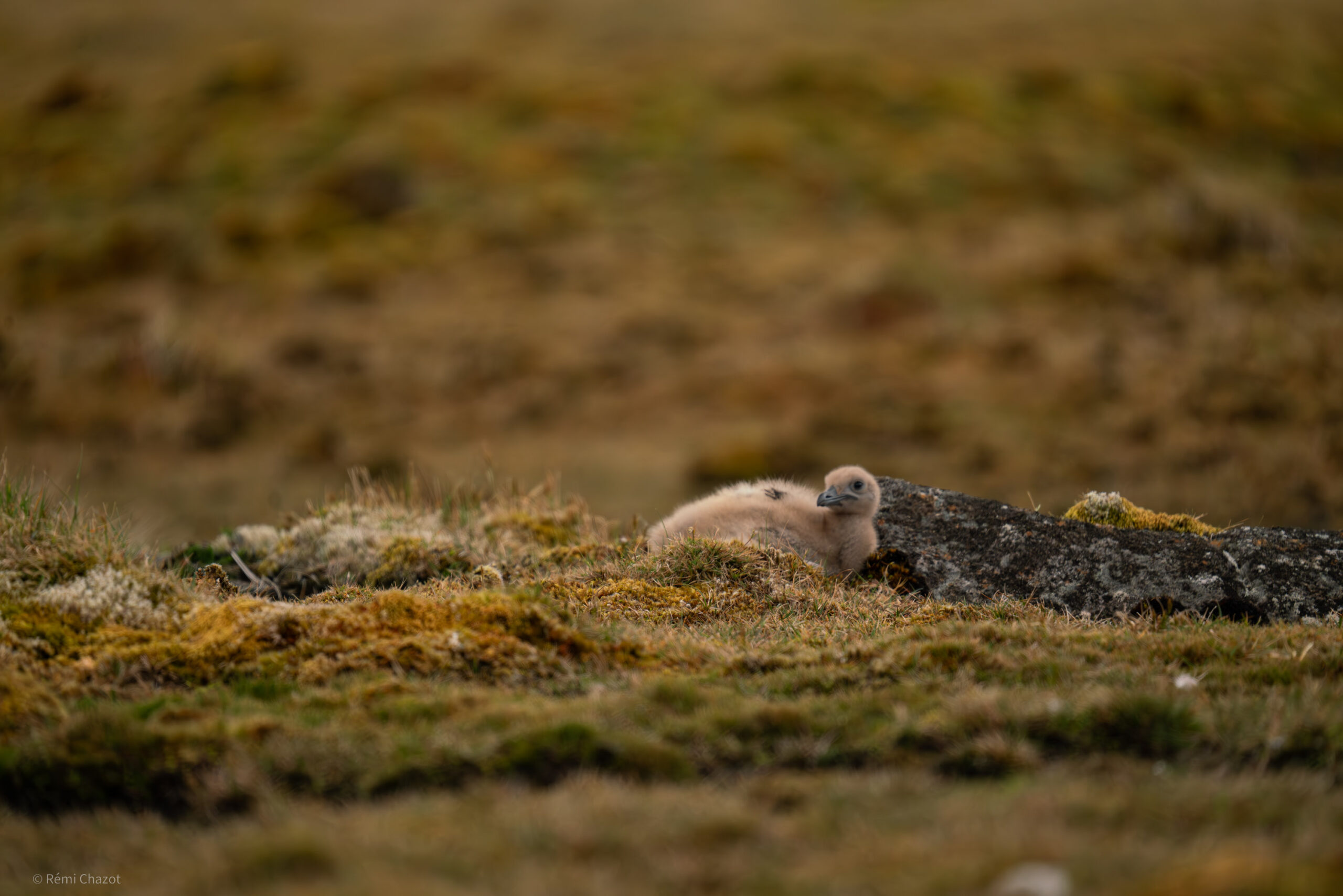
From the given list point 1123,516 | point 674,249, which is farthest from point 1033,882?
point 674,249

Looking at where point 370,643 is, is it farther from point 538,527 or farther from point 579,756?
point 538,527

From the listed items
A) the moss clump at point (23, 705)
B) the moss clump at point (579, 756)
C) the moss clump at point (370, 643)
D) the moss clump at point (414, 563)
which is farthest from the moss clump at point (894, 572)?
the moss clump at point (23, 705)

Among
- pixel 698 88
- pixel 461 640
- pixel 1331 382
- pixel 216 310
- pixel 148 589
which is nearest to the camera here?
pixel 461 640

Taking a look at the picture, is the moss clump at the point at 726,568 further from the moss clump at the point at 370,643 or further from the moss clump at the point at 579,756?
the moss clump at the point at 579,756

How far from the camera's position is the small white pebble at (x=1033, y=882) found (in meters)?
3.47

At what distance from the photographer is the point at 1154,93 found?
4691 cm

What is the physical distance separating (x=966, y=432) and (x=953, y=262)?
10.7 metres

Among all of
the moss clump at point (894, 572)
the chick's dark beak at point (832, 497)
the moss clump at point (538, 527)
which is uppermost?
the chick's dark beak at point (832, 497)

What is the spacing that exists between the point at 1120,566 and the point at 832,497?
7.43 feet

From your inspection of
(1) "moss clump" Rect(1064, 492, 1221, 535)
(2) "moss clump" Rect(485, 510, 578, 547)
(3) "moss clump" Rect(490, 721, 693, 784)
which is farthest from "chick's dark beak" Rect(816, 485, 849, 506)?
(3) "moss clump" Rect(490, 721, 693, 784)

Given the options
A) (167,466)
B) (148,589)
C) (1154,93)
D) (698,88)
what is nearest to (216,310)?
(167,466)

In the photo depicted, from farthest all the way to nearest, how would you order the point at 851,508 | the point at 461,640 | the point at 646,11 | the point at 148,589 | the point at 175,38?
the point at 646,11, the point at 175,38, the point at 851,508, the point at 148,589, the point at 461,640

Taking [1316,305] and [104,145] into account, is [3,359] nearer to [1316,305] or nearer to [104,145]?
[104,145]

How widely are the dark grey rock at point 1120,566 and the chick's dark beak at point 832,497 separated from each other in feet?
1.54
